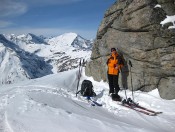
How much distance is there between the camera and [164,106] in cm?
1545

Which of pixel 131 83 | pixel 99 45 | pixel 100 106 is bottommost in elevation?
pixel 100 106

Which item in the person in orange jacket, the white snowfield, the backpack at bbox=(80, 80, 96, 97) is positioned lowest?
the white snowfield

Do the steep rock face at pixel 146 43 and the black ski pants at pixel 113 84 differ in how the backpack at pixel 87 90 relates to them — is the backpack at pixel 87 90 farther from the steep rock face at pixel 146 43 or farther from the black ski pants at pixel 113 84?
the steep rock face at pixel 146 43

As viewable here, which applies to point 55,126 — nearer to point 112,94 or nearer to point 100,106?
point 100,106

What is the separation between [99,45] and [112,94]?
7.49m

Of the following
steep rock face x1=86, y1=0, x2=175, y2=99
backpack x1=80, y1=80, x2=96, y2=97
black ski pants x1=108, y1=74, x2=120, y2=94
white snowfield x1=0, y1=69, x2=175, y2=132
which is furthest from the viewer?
backpack x1=80, y1=80, x2=96, y2=97

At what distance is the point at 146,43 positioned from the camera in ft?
58.5

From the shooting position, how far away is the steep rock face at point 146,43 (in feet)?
55.3

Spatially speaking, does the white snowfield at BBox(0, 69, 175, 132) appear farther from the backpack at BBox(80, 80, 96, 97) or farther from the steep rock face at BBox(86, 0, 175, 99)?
the steep rock face at BBox(86, 0, 175, 99)

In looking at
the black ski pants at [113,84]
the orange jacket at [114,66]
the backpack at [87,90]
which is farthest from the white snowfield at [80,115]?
the orange jacket at [114,66]

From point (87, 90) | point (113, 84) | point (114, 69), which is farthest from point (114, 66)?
point (87, 90)

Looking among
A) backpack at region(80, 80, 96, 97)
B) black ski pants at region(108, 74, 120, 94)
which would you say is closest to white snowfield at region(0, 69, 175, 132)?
backpack at region(80, 80, 96, 97)

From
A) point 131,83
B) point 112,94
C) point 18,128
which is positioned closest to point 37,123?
point 18,128

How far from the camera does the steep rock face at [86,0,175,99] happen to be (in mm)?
16844
